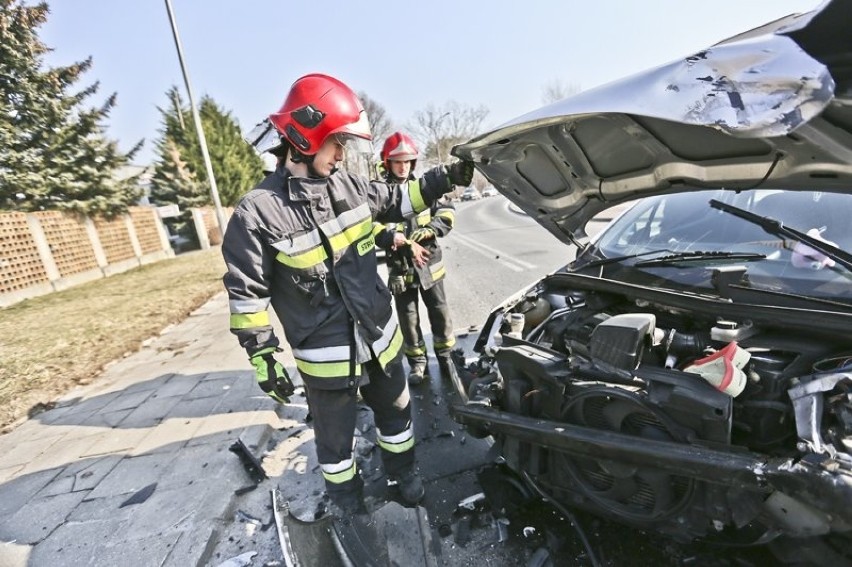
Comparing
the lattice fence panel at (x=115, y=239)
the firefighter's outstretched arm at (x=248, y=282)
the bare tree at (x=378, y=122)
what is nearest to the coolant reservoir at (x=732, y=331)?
the firefighter's outstretched arm at (x=248, y=282)

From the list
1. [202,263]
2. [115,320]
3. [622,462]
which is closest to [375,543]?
[622,462]

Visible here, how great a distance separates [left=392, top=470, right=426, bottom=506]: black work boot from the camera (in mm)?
2279

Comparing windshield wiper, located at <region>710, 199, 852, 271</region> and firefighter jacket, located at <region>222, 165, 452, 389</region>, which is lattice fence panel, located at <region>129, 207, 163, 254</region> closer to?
firefighter jacket, located at <region>222, 165, 452, 389</region>

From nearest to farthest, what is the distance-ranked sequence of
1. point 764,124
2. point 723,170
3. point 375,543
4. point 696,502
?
point 764,124 < point 696,502 < point 723,170 < point 375,543

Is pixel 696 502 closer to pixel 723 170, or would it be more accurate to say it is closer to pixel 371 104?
pixel 723 170

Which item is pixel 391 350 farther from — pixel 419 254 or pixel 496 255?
pixel 496 255

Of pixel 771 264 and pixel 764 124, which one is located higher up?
pixel 764 124

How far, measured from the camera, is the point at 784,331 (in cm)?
155

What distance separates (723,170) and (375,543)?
2.10 m

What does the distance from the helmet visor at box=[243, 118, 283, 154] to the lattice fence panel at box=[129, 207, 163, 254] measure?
1534 cm

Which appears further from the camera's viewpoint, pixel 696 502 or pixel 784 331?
pixel 784 331

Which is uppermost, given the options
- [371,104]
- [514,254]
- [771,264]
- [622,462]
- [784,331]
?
[371,104]

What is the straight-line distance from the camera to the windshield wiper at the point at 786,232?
5.26 ft

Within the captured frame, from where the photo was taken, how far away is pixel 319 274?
1968 mm
